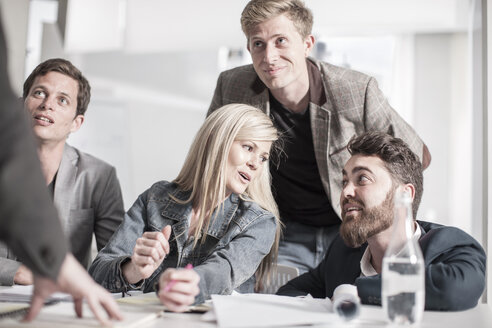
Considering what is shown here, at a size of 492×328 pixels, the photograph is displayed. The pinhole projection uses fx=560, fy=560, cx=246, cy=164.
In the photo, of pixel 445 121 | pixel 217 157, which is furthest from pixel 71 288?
pixel 445 121

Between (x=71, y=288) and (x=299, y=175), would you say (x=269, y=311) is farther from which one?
(x=299, y=175)

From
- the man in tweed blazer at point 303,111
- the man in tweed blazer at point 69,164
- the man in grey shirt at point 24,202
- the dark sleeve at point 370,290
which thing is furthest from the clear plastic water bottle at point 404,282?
the man in tweed blazer at point 69,164

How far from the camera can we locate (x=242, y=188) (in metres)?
1.89

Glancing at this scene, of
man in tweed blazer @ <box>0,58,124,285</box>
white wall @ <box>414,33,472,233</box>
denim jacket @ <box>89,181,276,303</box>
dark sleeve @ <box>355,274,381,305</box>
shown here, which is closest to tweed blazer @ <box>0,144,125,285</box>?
man in tweed blazer @ <box>0,58,124,285</box>

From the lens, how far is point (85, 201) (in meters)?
2.39

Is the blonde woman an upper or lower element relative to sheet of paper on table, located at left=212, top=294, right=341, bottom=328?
upper

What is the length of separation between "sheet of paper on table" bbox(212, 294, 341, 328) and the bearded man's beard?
463 millimetres

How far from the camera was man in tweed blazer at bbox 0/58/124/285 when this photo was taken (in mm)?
2275

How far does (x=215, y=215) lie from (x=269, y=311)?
0.69 meters

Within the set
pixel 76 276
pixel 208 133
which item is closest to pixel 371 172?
pixel 208 133

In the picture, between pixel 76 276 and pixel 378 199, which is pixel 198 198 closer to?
pixel 378 199

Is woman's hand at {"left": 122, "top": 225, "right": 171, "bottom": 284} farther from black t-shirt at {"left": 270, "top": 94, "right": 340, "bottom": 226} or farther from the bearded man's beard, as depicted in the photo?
black t-shirt at {"left": 270, "top": 94, "right": 340, "bottom": 226}

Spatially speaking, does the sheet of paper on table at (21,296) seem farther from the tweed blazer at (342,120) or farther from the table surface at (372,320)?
the tweed blazer at (342,120)

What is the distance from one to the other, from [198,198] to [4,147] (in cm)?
120
